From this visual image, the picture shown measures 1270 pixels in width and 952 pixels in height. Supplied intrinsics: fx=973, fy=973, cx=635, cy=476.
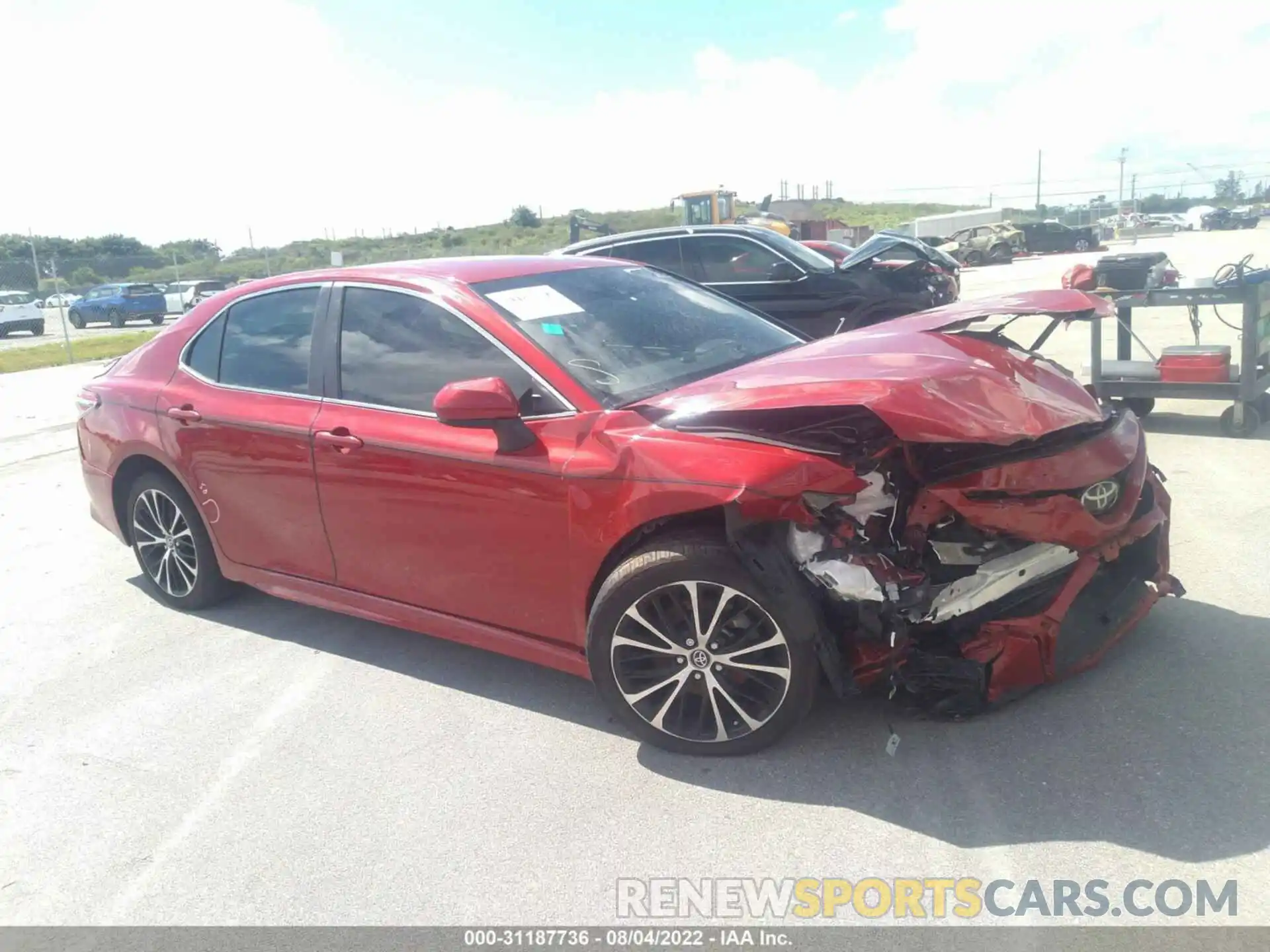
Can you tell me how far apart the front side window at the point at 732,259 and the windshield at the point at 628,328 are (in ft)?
19.4

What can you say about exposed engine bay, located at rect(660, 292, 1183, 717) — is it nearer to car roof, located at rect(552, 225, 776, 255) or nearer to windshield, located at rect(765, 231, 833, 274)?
windshield, located at rect(765, 231, 833, 274)

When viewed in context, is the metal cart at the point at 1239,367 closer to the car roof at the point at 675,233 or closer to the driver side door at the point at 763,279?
the driver side door at the point at 763,279

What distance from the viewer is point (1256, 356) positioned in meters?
7.07

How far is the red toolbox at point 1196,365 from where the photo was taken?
23.1ft

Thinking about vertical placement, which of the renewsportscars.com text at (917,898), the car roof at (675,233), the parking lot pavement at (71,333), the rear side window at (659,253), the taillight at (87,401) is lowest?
the renewsportscars.com text at (917,898)

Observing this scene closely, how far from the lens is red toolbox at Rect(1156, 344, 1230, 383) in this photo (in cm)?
705

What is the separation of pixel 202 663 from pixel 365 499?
130 centimetres

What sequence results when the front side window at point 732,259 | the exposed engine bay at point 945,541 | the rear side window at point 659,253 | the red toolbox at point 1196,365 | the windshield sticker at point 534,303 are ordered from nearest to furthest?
the exposed engine bay at point 945,541 < the windshield sticker at point 534,303 < the red toolbox at point 1196,365 < the front side window at point 732,259 < the rear side window at point 659,253

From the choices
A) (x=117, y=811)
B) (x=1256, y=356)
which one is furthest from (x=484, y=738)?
(x=1256, y=356)

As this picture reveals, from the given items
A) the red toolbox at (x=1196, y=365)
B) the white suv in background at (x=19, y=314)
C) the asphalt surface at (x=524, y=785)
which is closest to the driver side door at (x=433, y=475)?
the asphalt surface at (x=524, y=785)

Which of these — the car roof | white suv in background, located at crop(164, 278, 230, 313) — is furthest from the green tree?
the car roof

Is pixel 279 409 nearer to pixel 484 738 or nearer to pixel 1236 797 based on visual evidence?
pixel 484 738

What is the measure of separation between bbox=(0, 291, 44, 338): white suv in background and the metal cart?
32.3 m

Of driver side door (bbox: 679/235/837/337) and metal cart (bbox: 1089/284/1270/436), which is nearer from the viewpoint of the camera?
metal cart (bbox: 1089/284/1270/436)
